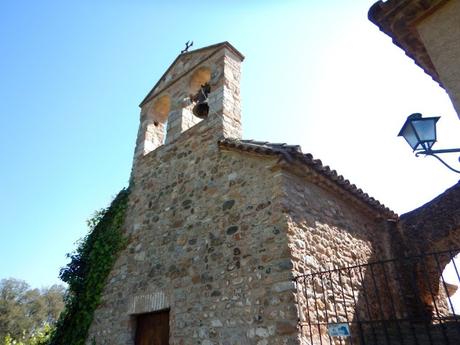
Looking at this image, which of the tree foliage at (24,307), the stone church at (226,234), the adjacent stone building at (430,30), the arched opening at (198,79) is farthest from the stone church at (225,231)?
the tree foliage at (24,307)

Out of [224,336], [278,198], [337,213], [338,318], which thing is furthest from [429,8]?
[224,336]

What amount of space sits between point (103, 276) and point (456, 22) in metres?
6.79

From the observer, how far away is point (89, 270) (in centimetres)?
702

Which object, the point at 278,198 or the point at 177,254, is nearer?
the point at 278,198

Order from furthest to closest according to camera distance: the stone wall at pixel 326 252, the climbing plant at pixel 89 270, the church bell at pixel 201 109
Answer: the church bell at pixel 201 109 → the climbing plant at pixel 89 270 → the stone wall at pixel 326 252

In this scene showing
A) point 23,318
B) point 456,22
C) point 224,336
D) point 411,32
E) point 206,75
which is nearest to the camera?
point 456,22

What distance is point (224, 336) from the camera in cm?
427

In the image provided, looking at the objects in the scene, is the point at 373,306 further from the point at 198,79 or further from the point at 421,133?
the point at 198,79

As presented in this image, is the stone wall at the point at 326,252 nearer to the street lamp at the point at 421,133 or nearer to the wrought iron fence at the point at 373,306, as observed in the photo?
the wrought iron fence at the point at 373,306

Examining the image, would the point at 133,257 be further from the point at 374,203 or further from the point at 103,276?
the point at 374,203

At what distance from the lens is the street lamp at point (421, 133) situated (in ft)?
10.3

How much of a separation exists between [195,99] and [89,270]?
173 inches

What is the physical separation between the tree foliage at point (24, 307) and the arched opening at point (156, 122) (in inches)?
907

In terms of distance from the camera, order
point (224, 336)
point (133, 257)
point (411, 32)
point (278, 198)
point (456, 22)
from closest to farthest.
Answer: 1. point (456, 22)
2. point (411, 32)
3. point (224, 336)
4. point (278, 198)
5. point (133, 257)
